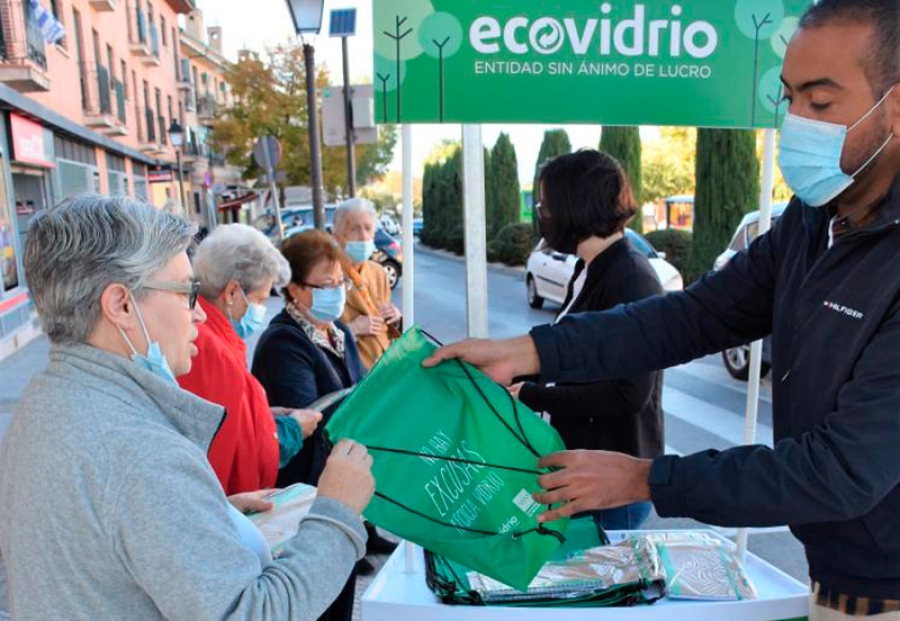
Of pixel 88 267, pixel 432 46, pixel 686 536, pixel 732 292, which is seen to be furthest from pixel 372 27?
pixel 686 536

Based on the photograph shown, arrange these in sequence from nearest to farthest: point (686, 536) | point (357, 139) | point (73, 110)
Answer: point (686, 536) → point (357, 139) → point (73, 110)

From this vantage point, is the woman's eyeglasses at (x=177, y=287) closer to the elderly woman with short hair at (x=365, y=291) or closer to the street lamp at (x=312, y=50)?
the elderly woman with short hair at (x=365, y=291)

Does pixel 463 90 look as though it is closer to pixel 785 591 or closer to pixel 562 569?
pixel 562 569

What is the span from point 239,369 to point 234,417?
0.56ft

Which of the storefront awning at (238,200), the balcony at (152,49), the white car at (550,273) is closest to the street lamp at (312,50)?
the white car at (550,273)

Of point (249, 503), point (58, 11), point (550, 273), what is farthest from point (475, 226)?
point (58, 11)

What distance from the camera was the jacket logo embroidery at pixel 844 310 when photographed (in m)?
1.33

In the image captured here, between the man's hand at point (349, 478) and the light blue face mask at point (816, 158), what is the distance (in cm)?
107

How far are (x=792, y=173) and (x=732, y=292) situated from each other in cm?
36

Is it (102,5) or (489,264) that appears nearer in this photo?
(102,5)

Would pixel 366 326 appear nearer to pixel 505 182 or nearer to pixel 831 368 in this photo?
pixel 831 368

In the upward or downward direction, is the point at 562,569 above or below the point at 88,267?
below

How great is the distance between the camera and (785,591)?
1.90m

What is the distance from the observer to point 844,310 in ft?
4.44
